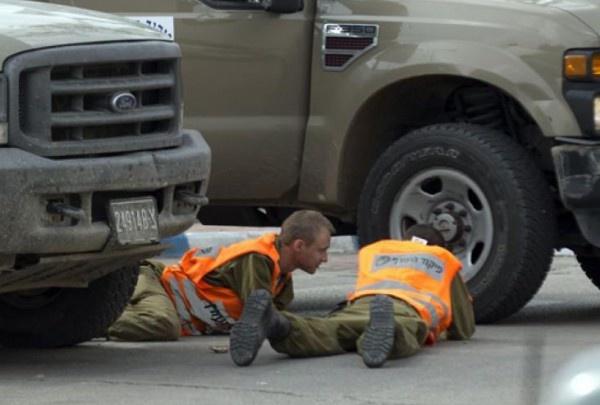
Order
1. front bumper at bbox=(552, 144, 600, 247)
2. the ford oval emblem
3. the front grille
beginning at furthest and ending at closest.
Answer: front bumper at bbox=(552, 144, 600, 247) < the ford oval emblem < the front grille

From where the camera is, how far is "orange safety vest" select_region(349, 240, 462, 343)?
6.79 meters

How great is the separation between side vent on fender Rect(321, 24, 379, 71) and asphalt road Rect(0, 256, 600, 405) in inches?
58.3

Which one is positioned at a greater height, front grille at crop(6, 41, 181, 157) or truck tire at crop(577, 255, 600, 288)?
front grille at crop(6, 41, 181, 157)

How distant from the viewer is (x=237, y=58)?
7.85 m

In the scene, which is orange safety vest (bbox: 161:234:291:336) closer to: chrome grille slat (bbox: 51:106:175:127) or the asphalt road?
the asphalt road

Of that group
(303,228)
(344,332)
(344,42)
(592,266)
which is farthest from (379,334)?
(592,266)

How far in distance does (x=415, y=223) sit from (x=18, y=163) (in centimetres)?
267

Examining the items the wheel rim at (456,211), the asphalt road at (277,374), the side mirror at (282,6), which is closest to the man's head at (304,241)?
the asphalt road at (277,374)

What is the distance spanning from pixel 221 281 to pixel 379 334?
A: 1100mm

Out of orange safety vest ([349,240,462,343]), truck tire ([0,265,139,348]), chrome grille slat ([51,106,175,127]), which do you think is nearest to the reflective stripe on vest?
orange safety vest ([349,240,462,343])

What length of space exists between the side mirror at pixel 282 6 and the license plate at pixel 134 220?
6.62ft

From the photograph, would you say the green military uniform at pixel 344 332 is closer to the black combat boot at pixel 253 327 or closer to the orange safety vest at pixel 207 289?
the black combat boot at pixel 253 327

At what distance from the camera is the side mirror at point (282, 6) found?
25.2ft

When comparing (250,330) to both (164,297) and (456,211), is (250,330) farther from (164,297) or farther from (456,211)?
(456,211)
